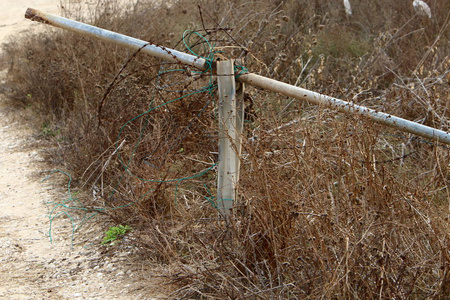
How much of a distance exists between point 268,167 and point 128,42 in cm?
110

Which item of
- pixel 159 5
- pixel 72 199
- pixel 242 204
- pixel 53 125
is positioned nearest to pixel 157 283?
pixel 242 204

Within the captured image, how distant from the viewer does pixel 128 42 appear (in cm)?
330

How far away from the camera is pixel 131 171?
4.24m

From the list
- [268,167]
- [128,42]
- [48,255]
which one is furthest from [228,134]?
[48,255]

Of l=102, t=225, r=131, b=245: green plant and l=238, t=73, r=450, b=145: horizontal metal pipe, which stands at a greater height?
l=238, t=73, r=450, b=145: horizontal metal pipe

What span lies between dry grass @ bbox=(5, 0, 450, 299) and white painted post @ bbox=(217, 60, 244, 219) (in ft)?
0.29

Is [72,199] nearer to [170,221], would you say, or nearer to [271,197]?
[170,221]

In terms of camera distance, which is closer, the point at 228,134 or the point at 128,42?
the point at 228,134

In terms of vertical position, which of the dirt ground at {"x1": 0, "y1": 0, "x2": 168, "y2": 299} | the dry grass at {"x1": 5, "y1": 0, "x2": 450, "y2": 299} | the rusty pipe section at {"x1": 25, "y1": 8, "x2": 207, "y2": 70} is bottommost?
the dirt ground at {"x1": 0, "y1": 0, "x2": 168, "y2": 299}

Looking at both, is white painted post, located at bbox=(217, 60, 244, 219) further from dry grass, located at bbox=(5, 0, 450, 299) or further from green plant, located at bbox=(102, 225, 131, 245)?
green plant, located at bbox=(102, 225, 131, 245)

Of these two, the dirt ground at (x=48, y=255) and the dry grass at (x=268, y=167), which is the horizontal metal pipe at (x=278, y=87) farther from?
the dirt ground at (x=48, y=255)

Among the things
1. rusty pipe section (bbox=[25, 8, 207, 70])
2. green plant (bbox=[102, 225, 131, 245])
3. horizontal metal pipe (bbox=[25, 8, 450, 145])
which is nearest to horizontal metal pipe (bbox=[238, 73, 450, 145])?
horizontal metal pipe (bbox=[25, 8, 450, 145])

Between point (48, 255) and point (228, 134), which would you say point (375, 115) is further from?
point (48, 255)

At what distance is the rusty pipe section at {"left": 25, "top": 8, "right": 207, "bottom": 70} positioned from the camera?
3178 millimetres
